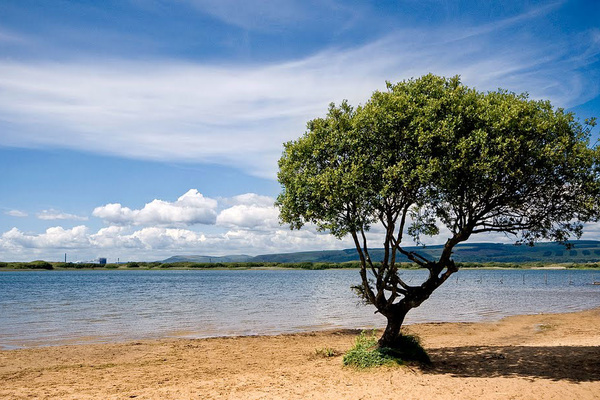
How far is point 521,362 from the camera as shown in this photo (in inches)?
685

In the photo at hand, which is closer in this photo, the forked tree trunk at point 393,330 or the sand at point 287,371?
the sand at point 287,371

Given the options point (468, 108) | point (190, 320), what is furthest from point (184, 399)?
point (190, 320)

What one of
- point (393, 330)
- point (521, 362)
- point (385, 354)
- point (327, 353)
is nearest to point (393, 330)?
point (393, 330)

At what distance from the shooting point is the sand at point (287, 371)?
549 inches

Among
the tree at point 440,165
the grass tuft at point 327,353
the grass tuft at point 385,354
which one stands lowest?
the grass tuft at point 327,353

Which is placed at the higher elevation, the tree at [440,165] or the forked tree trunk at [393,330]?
the tree at [440,165]

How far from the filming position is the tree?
14.4 metres

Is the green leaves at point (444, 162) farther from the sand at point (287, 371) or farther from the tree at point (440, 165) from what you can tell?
the sand at point (287, 371)

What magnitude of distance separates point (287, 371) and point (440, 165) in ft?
31.1

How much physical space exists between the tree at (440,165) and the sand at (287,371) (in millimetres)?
3261

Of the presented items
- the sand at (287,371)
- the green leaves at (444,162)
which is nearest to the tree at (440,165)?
the green leaves at (444,162)

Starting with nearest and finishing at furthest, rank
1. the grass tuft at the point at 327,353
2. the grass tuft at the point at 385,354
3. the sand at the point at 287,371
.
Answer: the sand at the point at 287,371 → the grass tuft at the point at 385,354 → the grass tuft at the point at 327,353

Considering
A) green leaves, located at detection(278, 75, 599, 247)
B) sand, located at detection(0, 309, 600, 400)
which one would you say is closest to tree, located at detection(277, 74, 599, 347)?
green leaves, located at detection(278, 75, 599, 247)

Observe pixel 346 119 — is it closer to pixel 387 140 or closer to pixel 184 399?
pixel 387 140
